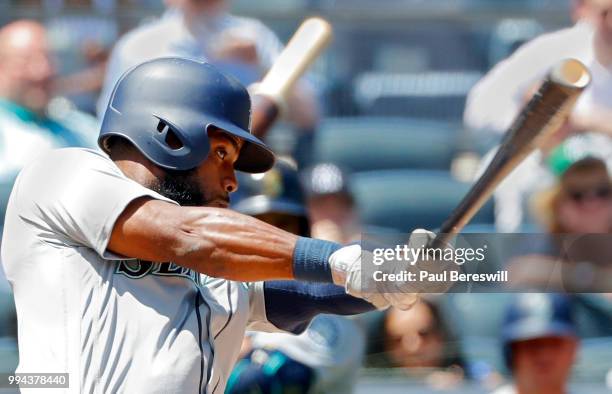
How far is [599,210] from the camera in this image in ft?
14.7

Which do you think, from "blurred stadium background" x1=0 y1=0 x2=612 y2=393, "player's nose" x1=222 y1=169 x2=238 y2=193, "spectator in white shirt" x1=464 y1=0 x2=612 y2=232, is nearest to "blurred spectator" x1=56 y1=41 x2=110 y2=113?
"blurred stadium background" x1=0 y1=0 x2=612 y2=393

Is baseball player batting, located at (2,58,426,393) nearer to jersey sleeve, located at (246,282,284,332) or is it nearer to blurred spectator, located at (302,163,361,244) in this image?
jersey sleeve, located at (246,282,284,332)

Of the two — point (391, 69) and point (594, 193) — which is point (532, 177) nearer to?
point (594, 193)

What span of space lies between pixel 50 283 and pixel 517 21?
422 centimetres

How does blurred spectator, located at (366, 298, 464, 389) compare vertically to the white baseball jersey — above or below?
above

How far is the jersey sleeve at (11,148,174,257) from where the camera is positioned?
2.23 m

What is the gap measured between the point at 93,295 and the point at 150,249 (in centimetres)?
19

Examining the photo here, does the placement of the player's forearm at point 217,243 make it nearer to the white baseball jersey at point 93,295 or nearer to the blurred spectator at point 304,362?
the white baseball jersey at point 93,295

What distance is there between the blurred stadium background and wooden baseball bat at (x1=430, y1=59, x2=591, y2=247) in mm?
2632

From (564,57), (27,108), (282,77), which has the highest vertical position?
(564,57)

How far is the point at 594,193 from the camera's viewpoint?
451 centimetres

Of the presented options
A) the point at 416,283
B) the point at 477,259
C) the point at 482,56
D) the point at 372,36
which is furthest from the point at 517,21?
the point at 416,283

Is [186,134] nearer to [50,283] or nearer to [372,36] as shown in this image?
[50,283]

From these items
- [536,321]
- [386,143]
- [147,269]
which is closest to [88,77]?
[386,143]
